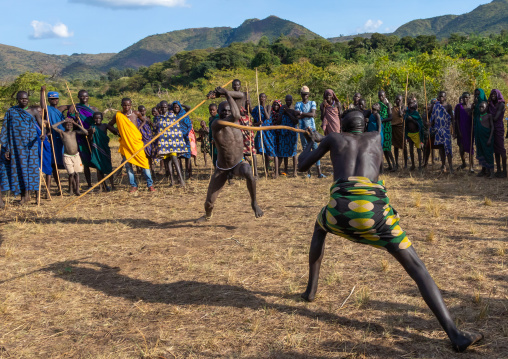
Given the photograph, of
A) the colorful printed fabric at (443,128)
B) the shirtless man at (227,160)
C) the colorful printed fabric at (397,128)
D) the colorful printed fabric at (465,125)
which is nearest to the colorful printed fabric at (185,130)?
the shirtless man at (227,160)

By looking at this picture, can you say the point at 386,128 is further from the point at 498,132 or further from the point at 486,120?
the point at 498,132

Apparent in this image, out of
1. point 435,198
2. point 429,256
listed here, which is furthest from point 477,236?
point 435,198

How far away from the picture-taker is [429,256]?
4.85 m

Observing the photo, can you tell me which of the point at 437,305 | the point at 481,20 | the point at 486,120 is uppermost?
the point at 481,20

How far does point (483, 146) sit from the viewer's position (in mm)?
8898

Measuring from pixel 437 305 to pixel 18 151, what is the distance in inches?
318

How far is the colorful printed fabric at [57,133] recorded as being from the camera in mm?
9406

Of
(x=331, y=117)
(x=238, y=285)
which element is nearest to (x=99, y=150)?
(x=331, y=117)

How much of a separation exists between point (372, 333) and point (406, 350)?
0.30 m

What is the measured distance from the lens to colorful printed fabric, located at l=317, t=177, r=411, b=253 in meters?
3.14

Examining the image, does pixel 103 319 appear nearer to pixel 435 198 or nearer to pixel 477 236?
pixel 477 236

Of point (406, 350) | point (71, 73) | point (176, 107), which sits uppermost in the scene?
point (71, 73)

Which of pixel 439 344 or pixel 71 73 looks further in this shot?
pixel 71 73

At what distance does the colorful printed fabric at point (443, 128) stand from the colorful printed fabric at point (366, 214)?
6.92 meters
